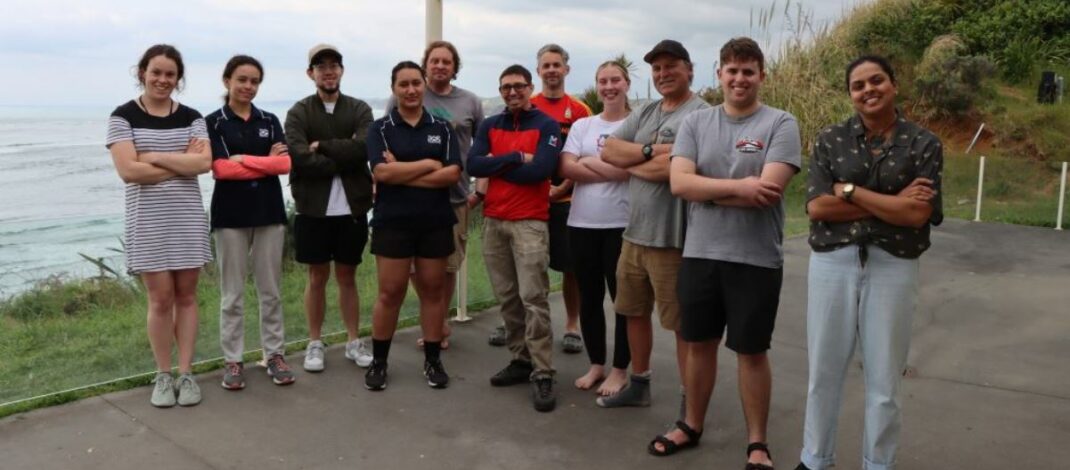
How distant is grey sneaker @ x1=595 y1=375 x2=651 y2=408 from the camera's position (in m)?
4.46

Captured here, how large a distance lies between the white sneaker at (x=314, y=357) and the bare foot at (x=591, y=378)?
4.76 feet

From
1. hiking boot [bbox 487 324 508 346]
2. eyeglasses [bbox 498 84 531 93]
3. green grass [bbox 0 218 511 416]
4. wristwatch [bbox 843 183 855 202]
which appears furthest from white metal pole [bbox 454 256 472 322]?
wristwatch [bbox 843 183 855 202]

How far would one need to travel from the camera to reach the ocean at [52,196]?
5.29 m

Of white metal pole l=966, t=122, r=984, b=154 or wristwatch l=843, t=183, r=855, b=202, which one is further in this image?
white metal pole l=966, t=122, r=984, b=154

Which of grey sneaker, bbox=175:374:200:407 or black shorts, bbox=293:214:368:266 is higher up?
black shorts, bbox=293:214:368:266

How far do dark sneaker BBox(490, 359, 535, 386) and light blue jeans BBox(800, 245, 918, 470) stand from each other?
1.75 m

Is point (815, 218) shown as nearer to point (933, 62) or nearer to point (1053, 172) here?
point (1053, 172)

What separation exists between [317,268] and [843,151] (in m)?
2.97

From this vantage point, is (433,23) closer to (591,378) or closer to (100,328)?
(591,378)

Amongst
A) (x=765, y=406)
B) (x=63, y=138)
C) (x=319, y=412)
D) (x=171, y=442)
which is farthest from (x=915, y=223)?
(x=63, y=138)

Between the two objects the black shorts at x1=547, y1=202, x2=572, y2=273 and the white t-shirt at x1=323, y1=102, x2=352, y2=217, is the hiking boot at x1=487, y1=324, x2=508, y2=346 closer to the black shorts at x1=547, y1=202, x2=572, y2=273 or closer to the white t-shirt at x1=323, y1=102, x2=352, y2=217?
the black shorts at x1=547, y1=202, x2=572, y2=273

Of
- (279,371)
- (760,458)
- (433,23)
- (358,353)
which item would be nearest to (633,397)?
(760,458)

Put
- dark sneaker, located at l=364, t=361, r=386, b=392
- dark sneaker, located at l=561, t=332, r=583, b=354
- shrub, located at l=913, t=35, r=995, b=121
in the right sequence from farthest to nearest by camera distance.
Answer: shrub, located at l=913, t=35, r=995, b=121 → dark sneaker, located at l=561, t=332, r=583, b=354 → dark sneaker, located at l=364, t=361, r=386, b=392

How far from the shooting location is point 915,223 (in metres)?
3.14
